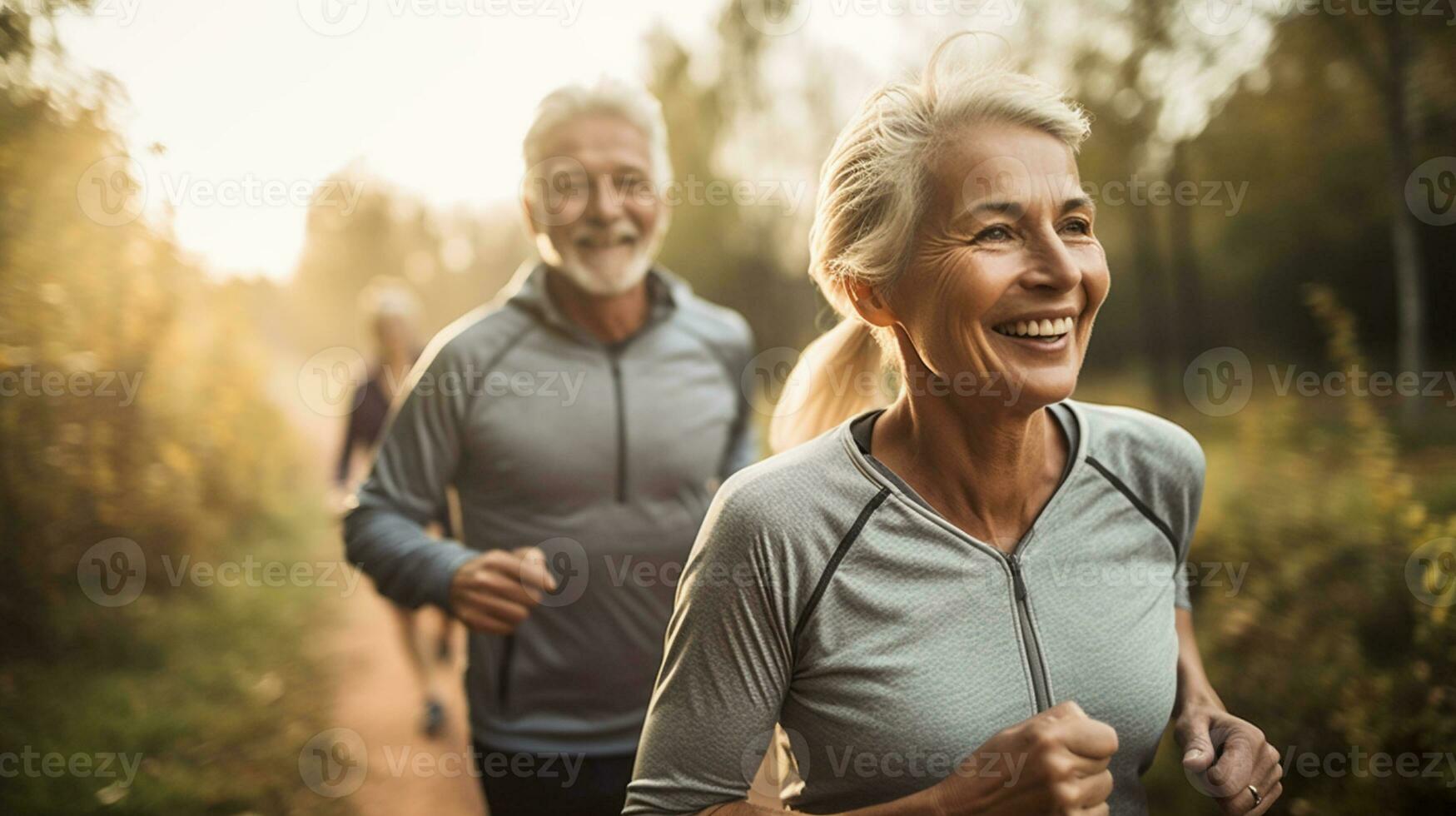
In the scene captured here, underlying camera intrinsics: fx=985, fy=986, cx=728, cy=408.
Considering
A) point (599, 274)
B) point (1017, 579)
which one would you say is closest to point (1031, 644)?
point (1017, 579)

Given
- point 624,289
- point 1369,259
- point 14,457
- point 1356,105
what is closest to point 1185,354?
point 1369,259

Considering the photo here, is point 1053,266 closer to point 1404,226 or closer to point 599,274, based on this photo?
point 599,274

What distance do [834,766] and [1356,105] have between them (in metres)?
6.14

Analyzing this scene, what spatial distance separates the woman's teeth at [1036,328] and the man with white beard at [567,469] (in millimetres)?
1492

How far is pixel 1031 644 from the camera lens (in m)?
1.70

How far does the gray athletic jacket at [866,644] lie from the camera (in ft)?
5.32

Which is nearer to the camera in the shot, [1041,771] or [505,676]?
[1041,771]

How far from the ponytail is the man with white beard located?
2.39ft

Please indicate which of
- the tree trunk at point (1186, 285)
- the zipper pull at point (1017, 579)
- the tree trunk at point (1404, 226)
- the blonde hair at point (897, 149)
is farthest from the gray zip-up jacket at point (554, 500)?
the tree trunk at point (1186, 285)

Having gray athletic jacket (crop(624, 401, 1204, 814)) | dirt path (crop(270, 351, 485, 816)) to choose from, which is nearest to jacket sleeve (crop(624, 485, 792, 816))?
gray athletic jacket (crop(624, 401, 1204, 814))

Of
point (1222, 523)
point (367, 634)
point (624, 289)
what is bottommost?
point (367, 634)

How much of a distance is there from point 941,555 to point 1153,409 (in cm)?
855

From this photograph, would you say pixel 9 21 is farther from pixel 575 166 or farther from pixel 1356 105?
pixel 1356 105

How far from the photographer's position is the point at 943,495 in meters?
1.81
